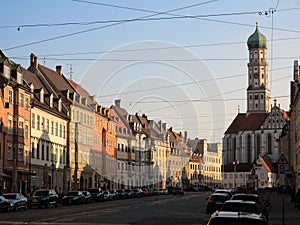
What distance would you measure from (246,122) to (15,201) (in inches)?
5861

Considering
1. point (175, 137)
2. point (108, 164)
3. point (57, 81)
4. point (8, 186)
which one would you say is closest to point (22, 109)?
point (8, 186)

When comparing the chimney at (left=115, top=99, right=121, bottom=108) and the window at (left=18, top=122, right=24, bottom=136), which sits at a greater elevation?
the chimney at (left=115, top=99, right=121, bottom=108)

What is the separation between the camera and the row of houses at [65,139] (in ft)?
215

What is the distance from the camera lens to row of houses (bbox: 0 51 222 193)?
6550cm

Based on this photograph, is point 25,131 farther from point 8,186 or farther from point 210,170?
point 210,170

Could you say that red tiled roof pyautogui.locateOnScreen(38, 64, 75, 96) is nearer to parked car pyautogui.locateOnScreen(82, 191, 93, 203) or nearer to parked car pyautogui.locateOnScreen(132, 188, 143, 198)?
parked car pyautogui.locateOnScreen(132, 188, 143, 198)

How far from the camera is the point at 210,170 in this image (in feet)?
615

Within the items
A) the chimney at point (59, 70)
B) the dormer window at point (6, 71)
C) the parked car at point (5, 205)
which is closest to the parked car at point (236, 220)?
the parked car at point (5, 205)

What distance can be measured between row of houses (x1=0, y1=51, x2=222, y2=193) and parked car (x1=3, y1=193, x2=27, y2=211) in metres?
14.2

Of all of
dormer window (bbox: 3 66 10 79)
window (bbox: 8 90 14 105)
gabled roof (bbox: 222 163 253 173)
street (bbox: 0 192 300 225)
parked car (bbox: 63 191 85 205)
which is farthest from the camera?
gabled roof (bbox: 222 163 253 173)

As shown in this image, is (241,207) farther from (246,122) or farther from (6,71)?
(246,122)

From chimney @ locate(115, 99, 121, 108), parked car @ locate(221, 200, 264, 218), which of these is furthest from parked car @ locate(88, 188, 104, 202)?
chimney @ locate(115, 99, 121, 108)

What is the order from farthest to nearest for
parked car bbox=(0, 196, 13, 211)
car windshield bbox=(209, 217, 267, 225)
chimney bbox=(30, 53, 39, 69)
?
chimney bbox=(30, 53, 39, 69), parked car bbox=(0, 196, 13, 211), car windshield bbox=(209, 217, 267, 225)

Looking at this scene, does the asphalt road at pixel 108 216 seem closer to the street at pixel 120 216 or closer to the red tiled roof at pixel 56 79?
the street at pixel 120 216
